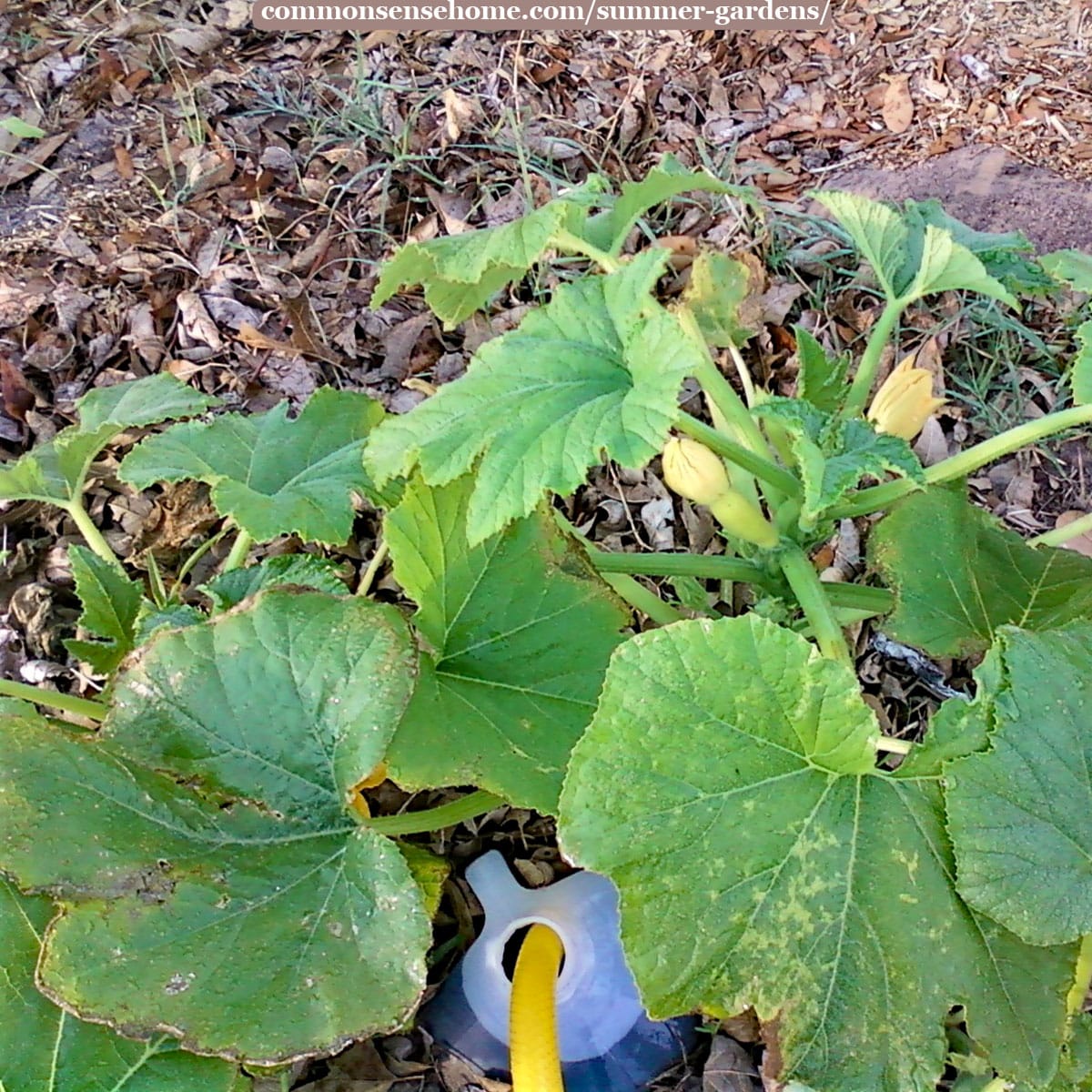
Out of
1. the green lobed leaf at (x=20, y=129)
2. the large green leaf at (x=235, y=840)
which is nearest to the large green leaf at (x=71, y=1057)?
the large green leaf at (x=235, y=840)

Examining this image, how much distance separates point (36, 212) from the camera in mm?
2902

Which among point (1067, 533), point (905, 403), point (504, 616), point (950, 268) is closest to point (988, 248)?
point (950, 268)

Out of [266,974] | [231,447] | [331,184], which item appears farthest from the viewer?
[331,184]

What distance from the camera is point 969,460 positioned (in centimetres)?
162

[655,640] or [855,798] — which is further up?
[655,640]

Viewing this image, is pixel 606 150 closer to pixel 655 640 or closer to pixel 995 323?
pixel 995 323

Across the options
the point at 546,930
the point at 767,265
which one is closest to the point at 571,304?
the point at 546,930

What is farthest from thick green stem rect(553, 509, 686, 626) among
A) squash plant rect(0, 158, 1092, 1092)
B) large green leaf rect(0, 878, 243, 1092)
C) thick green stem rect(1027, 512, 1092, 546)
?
large green leaf rect(0, 878, 243, 1092)

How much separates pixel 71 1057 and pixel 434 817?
1.86 ft

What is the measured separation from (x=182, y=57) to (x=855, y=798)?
10.00 ft

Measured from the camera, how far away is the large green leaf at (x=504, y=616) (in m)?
1.55

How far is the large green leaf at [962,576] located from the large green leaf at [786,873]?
0.39 metres

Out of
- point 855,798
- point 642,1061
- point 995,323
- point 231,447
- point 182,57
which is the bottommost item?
point 642,1061

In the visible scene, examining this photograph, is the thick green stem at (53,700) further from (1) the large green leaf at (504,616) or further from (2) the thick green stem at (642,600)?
(2) the thick green stem at (642,600)
